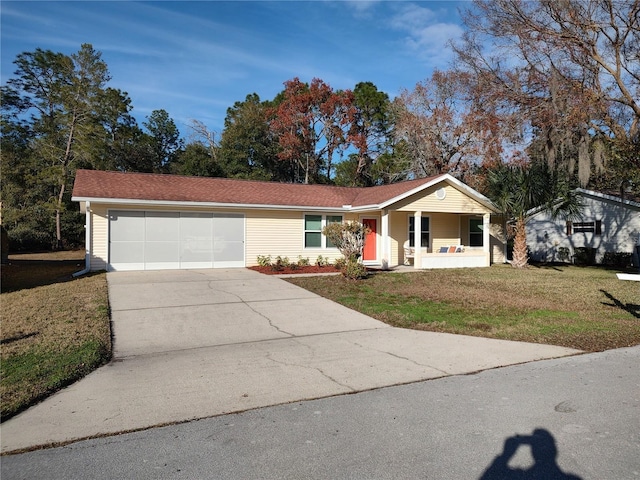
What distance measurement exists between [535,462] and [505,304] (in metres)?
7.38

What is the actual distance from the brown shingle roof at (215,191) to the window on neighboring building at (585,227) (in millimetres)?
10609

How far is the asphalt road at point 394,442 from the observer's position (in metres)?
3.07

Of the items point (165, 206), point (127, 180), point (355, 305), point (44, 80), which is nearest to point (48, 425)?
point (355, 305)

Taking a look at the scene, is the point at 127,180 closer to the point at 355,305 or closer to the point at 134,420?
the point at 355,305

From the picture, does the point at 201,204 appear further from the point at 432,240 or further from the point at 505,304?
the point at 505,304

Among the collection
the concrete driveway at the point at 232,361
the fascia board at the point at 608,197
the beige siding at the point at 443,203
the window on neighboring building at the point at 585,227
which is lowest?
the concrete driveway at the point at 232,361

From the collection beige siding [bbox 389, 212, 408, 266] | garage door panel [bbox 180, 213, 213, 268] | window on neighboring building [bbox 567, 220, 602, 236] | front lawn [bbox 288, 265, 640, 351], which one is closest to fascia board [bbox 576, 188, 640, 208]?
window on neighboring building [bbox 567, 220, 602, 236]

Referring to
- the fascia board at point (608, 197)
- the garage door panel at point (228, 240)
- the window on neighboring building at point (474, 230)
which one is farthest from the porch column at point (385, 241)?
the fascia board at point (608, 197)

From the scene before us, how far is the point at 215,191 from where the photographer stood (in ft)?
58.8

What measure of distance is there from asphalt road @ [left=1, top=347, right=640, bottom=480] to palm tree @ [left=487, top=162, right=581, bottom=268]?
14.6 meters

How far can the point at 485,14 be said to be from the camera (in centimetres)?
1858

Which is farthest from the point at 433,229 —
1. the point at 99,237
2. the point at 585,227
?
the point at 99,237

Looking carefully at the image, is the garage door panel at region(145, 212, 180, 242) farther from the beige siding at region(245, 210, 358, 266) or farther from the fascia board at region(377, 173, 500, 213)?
the fascia board at region(377, 173, 500, 213)

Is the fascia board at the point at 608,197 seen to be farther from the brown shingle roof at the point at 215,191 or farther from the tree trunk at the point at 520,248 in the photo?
the brown shingle roof at the point at 215,191
